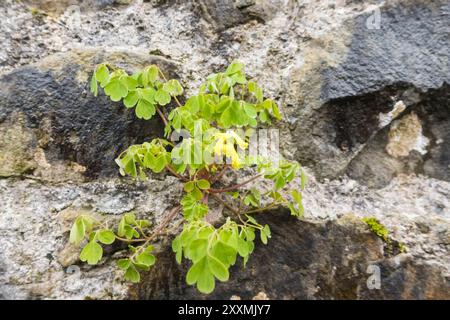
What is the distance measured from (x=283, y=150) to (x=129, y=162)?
43 centimetres

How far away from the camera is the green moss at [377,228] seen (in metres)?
0.89

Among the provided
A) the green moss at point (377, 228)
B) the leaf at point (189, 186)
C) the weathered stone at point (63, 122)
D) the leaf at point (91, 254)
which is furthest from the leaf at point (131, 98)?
the green moss at point (377, 228)

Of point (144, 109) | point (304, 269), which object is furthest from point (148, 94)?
point (304, 269)

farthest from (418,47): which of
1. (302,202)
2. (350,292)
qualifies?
(350,292)

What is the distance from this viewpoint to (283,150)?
101cm

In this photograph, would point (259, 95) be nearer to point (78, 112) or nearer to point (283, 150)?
point (283, 150)

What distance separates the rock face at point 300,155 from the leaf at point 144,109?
12 cm

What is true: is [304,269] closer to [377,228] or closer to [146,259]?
[377,228]

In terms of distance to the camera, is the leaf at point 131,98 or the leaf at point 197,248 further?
the leaf at point 131,98

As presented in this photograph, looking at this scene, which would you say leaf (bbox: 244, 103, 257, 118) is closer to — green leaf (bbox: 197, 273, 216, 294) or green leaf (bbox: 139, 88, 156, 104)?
green leaf (bbox: 139, 88, 156, 104)

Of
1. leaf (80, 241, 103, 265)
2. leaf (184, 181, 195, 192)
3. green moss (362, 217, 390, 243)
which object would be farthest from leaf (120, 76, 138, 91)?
green moss (362, 217, 390, 243)

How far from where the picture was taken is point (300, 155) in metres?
0.99

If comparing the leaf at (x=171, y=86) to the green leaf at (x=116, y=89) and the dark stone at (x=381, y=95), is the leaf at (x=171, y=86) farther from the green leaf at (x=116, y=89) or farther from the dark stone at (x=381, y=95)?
the dark stone at (x=381, y=95)

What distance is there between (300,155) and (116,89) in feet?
1.70
